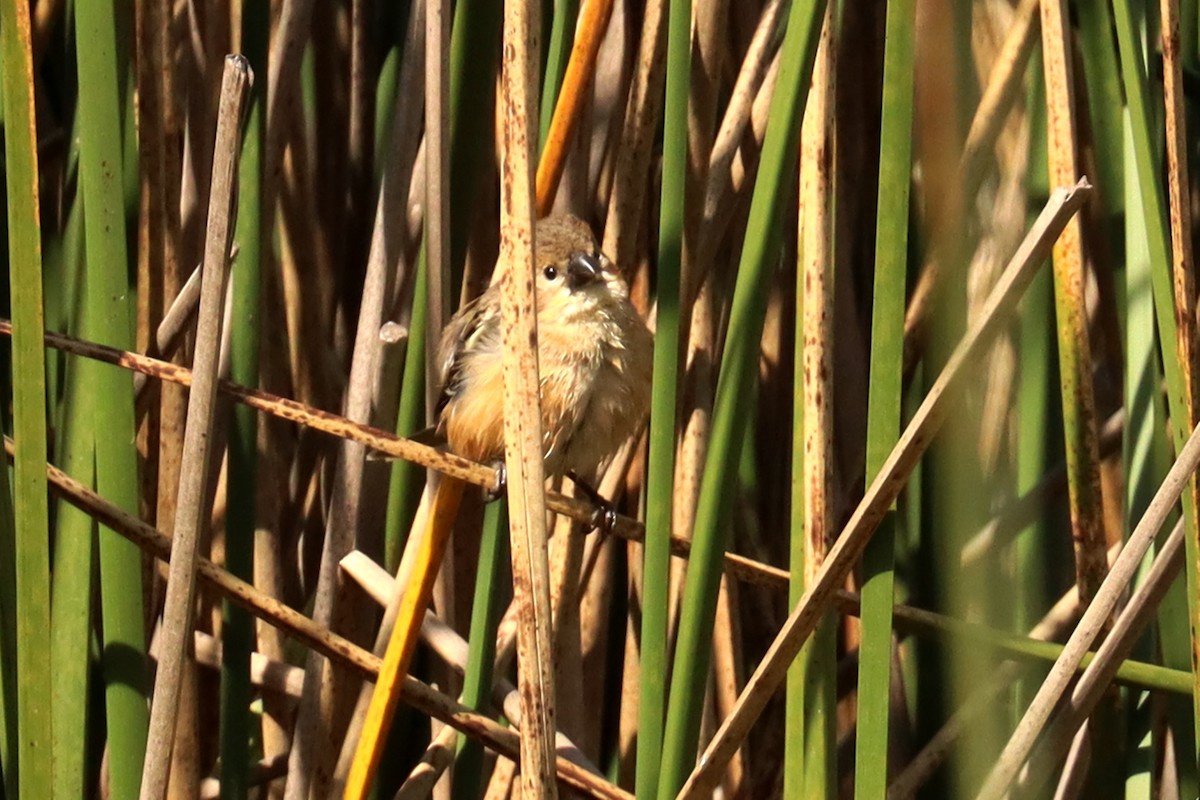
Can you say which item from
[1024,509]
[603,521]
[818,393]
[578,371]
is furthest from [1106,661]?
[578,371]

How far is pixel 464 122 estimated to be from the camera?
7.04ft

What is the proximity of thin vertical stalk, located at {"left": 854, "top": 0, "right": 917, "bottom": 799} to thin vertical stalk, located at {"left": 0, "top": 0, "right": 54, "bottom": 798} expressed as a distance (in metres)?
0.90

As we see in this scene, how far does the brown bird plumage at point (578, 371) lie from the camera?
8.30ft

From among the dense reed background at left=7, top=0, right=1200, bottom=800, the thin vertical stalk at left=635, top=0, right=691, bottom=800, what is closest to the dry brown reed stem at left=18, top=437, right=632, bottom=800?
the dense reed background at left=7, top=0, right=1200, bottom=800

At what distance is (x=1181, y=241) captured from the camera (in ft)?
5.80

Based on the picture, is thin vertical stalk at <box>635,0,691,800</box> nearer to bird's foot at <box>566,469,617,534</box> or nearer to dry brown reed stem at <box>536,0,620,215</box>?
dry brown reed stem at <box>536,0,620,215</box>

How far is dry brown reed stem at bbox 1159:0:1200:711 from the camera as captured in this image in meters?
1.69

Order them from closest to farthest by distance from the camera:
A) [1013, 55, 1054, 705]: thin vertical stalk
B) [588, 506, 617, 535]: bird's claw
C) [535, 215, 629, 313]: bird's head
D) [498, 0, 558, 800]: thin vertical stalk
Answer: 1. [498, 0, 558, 800]: thin vertical stalk
2. [1013, 55, 1054, 705]: thin vertical stalk
3. [588, 506, 617, 535]: bird's claw
4. [535, 215, 629, 313]: bird's head

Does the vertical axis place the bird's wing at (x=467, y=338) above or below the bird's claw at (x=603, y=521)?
above

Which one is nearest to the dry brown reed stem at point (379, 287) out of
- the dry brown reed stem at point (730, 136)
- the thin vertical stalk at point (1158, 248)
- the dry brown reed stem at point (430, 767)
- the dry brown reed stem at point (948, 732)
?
the dry brown reed stem at point (430, 767)

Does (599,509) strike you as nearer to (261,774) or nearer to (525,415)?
(525,415)

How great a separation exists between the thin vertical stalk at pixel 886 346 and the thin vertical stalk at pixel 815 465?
3.6 inches

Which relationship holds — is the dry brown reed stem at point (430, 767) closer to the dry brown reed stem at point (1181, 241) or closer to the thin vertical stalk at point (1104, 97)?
the dry brown reed stem at point (1181, 241)

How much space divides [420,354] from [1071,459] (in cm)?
87
